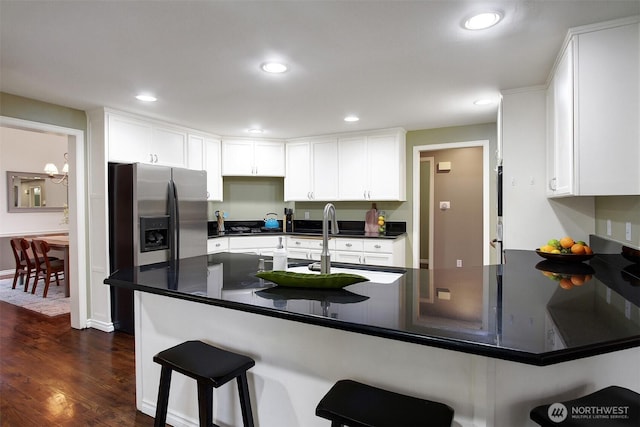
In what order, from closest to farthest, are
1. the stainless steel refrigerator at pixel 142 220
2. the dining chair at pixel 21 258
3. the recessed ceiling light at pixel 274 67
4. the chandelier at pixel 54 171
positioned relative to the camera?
the recessed ceiling light at pixel 274 67, the stainless steel refrigerator at pixel 142 220, the dining chair at pixel 21 258, the chandelier at pixel 54 171

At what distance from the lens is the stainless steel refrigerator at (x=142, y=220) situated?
3.46 meters

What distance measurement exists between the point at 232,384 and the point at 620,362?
63.0 inches

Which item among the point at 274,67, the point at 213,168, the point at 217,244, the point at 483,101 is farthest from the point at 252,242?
the point at 483,101

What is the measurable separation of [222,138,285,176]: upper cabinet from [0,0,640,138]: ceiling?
4.86 feet

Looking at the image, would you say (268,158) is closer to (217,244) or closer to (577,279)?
(217,244)

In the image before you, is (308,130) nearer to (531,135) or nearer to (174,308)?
(531,135)

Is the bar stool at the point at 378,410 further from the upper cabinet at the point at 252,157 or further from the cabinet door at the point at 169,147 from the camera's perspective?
the upper cabinet at the point at 252,157

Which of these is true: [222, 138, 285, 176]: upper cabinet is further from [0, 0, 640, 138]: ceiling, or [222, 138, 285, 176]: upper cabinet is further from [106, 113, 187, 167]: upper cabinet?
[0, 0, 640, 138]: ceiling

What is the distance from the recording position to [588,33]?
75.0 inches

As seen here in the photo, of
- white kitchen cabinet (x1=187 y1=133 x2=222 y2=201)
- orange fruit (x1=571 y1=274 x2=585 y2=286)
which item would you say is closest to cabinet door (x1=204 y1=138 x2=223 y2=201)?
white kitchen cabinet (x1=187 y1=133 x2=222 y2=201)

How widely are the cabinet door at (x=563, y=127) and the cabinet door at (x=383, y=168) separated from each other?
1.95m

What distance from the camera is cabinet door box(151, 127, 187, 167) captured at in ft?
13.2

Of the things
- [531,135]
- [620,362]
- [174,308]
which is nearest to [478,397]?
[620,362]

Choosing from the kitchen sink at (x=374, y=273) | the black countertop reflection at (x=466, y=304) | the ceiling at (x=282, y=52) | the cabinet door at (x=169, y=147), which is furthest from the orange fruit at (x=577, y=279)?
the cabinet door at (x=169, y=147)
